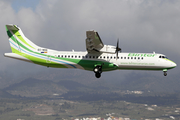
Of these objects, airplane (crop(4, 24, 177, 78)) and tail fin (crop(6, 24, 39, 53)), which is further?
tail fin (crop(6, 24, 39, 53))

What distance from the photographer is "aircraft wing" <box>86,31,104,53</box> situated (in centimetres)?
3696

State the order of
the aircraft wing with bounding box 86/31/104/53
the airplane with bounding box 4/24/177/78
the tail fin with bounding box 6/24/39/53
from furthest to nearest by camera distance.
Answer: the tail fin with bounding box 6/24/39/53 → the airplane with bounding box 4/24/177/78 → the aircraft wing with bounding box 86/31/104/53

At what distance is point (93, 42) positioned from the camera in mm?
39750

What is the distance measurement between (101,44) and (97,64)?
4.41m

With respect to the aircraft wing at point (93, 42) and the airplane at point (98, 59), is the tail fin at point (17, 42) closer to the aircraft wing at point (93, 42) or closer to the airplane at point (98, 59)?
the airplane at point (98, 59)

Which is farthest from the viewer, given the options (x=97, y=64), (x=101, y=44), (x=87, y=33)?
(x=97, y=64)

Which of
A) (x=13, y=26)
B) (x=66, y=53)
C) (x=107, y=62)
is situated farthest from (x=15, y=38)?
(x=107, y=62)

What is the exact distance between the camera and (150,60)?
1708 inches

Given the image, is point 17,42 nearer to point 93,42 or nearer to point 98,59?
point 93,42

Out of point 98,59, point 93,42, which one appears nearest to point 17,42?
point 93,42

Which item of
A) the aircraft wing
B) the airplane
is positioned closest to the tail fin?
the airplane

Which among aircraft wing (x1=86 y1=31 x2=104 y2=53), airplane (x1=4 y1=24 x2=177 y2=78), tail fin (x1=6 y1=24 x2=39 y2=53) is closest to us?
aircraft wing (x1=86 y1=31 x2=104 y2=53)

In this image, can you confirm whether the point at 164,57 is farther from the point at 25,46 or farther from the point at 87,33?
the point at 25,46

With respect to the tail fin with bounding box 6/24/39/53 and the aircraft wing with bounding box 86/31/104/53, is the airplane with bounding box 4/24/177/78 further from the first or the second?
the tail fin with bounding box 6/24/39/53
